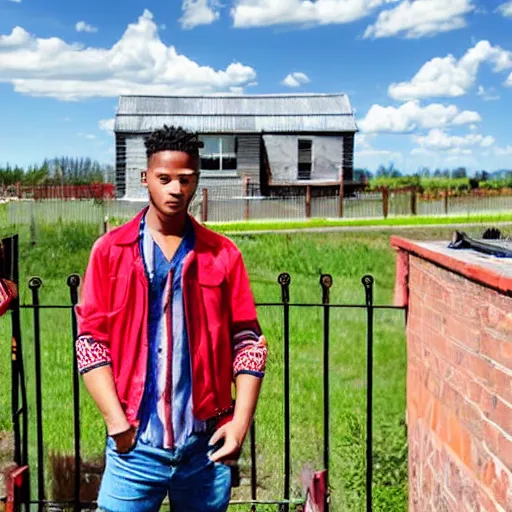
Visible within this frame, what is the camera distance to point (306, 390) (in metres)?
5.22

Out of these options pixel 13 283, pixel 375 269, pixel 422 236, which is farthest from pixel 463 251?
pixel 422 236

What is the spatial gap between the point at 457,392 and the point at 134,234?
135cm

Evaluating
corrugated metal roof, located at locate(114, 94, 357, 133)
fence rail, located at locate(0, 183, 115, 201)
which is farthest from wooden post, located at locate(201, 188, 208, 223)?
corrugated metal roof, located at locate(114, 94, 357, 133)

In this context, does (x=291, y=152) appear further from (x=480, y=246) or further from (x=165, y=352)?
(x=165, y=352)

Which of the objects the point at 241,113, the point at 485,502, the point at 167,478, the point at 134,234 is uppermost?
the point at 241,113

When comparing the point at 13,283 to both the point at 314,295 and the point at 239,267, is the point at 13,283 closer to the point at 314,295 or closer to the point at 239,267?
the point at 239,267

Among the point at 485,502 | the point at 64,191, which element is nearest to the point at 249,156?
the point at 64,191

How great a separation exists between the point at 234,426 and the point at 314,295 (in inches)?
221

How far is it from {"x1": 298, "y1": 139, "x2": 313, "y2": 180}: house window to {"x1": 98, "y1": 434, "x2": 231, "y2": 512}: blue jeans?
20.4m

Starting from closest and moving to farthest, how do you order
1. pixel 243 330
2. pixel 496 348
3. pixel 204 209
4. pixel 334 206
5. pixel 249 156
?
pixel 243 330
pixel 496 348
pixel 204 209
pixel 334 206
pixel 249 156

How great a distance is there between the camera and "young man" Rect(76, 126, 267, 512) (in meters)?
2.14

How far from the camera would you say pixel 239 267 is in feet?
7.34

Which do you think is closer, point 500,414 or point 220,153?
point 500,414

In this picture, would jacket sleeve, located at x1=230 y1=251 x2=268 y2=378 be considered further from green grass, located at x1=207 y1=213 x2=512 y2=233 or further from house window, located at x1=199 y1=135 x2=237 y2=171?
house window, located at x1=199 y1=135 x2=237 y2=171
